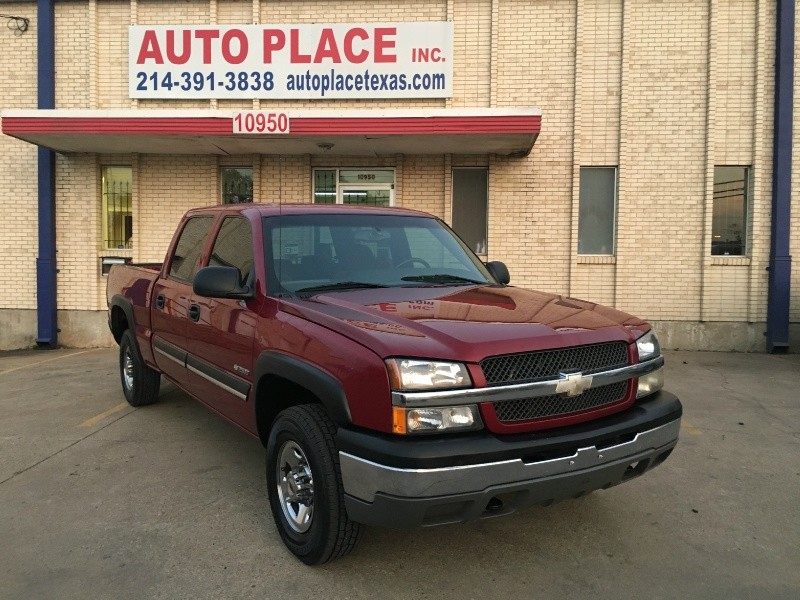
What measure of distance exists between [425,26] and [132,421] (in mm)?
7841

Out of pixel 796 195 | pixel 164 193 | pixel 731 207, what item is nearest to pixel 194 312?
pixel 164 193

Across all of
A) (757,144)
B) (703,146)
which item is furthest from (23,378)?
(757,144)

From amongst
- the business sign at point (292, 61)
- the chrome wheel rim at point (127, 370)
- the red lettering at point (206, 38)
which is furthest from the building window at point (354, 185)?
the chrome wheel rim at point (127, 370)

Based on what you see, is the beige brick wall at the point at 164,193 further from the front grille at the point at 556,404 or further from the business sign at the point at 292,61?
the front grille at the point at 556,404

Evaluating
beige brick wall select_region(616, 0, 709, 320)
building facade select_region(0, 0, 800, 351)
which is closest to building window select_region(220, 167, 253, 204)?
building facade select_region(0, 0, 800, 351)

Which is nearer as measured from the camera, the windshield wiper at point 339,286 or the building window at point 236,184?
the windshield wiper at point 339,286

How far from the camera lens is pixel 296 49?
33.9 feet

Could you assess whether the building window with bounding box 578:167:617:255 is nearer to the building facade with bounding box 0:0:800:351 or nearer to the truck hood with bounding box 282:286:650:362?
the building facade with bounding box 0:0:800:351

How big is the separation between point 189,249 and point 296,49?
6597 mm

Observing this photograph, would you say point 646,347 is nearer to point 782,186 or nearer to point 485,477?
point 485,477

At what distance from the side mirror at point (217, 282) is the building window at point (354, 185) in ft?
24.0

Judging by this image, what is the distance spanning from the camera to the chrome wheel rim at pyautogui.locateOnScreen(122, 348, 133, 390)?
6309 mm

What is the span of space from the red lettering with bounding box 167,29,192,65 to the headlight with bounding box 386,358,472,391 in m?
9.75

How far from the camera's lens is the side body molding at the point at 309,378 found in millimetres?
2744
